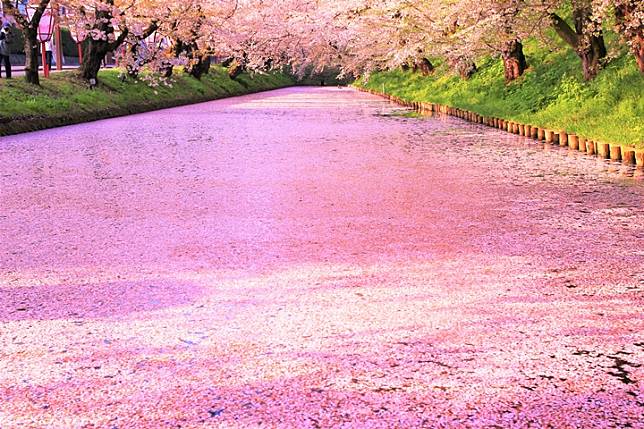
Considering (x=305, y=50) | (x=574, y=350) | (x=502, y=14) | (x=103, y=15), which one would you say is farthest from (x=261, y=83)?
(x=574, y=350)

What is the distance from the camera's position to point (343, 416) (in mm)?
2723

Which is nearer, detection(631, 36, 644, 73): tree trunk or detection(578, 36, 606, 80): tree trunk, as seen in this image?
detection(631, 36, 644, 73): tree trunk

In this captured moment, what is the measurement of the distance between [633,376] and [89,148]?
34.4 feet

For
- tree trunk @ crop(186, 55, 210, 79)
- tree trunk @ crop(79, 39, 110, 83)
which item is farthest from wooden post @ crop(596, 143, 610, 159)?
tree trunk @ crop(186, 55, 210, 79)

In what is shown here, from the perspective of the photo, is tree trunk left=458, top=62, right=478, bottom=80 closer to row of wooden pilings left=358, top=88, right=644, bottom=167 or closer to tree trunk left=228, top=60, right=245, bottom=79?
row of wooden pilings left=358, top=88, right=644, bottom=167

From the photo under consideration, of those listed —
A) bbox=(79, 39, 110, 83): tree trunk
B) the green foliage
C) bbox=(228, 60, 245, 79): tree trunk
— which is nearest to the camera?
the green foliage

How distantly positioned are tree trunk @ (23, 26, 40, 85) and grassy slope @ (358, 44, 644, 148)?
10.4 metres

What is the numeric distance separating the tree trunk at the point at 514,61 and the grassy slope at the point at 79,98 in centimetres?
992

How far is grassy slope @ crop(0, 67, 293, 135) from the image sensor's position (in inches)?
643

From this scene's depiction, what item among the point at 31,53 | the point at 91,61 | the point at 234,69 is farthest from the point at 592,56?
the point at 234,69

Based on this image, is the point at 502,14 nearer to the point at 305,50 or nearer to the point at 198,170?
the point at 198,170

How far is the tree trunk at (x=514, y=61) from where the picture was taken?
19828 millimetres

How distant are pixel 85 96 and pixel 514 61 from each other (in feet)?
34.9

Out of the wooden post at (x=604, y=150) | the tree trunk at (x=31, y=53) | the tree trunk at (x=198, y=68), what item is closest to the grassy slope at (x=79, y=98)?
the tree trunk at (x=31, y=53)
